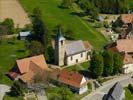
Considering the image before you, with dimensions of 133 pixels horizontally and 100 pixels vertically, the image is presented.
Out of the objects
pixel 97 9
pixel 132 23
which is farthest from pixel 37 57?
pixel 97 9

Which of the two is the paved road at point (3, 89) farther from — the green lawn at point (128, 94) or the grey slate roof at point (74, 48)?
the green lawn at point (128, 94)

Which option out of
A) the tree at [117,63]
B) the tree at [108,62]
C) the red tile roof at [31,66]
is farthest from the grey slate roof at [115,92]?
the red tile roof at [31,66]

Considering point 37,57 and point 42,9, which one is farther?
point 42,9

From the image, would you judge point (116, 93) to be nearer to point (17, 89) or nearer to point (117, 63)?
point (117, 63)

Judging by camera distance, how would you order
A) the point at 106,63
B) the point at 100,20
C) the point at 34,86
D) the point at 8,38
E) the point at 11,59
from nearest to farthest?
the point at 34,86
the point at 106,63
the point at 11,59
the point at 8,38
the point at 100,20

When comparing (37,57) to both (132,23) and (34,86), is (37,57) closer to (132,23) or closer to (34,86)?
(34,86)

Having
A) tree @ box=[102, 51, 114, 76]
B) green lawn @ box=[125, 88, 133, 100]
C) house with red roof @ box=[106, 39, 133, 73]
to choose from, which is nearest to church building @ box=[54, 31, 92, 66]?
house with red roof @ box=[106, 39, 133, 73]

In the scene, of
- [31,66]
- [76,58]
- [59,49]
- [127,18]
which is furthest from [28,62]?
[127,18]
